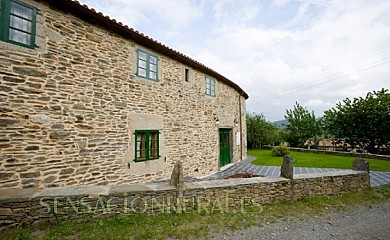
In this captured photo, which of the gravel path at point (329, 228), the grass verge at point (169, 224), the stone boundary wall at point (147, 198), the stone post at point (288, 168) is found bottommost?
the gravel path at point (329, 228)

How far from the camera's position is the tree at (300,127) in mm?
24312

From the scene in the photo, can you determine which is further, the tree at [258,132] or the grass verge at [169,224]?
the tree at [258,132]

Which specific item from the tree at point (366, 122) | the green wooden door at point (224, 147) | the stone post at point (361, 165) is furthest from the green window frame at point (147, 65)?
the tree at point (366, 122)

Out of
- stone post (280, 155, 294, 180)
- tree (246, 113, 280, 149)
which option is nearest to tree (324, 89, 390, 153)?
tree (246, 113, 280, 149)

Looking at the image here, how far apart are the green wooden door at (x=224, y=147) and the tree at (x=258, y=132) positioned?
44.8 feet

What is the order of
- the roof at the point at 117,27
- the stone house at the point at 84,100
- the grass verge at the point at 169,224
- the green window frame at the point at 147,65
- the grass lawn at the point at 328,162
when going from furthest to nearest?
the grass lawn at the point at 328,162
the green window frame at the point at 147,65
the roof at the point at 117,27
the stone house at the point at 84,100
the grass verge at the point at 169,224

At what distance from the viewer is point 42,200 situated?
11.6 ft

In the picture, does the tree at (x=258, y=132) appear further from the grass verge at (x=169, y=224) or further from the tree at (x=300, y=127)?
the grass verge at (x=169, y=224)

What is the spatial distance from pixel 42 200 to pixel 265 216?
486 cm

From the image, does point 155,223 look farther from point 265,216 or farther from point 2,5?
point 2,5

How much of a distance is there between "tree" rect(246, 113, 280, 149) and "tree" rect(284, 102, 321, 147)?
2202 millimetres

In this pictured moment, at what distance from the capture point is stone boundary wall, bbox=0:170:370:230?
11.4 feet

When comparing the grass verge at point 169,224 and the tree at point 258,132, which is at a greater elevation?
the tree at point 258,132

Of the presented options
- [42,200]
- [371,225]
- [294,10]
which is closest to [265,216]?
[371,225]
